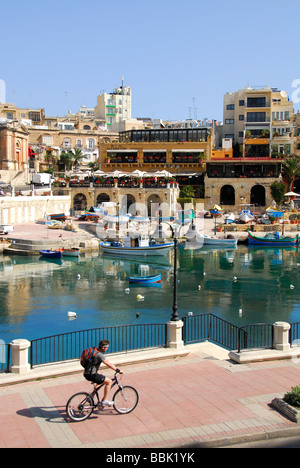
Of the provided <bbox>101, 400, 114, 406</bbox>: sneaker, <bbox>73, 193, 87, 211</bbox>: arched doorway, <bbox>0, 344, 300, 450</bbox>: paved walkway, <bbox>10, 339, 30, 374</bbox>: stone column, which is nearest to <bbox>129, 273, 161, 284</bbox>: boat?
<bbox>0, 344, 300, 450</bbox>: paved walkway

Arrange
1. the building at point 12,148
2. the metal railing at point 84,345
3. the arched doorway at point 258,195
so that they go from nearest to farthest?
the metal railing at point 84,345
the arched doorway at point 258,195
the building at point 12,148

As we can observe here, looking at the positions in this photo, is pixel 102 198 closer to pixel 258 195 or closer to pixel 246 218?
pixel 246 218

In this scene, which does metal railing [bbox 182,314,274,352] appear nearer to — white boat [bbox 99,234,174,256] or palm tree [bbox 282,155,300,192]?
white boat [bbox 99,234,174,256]

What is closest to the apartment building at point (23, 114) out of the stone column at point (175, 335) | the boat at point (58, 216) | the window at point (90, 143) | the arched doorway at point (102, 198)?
the window at point (90, 143)

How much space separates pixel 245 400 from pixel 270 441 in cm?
160

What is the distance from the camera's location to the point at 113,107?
11531 cm

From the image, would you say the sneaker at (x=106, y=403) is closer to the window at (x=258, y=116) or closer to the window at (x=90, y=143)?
the window at (x=258, y=116)

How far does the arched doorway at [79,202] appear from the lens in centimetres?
6475

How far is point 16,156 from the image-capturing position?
73.1m

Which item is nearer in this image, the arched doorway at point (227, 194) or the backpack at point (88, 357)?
the backpack at point (88, 357)

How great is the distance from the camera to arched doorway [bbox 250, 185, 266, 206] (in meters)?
67.7

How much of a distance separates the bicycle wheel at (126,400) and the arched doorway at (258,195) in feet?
194
